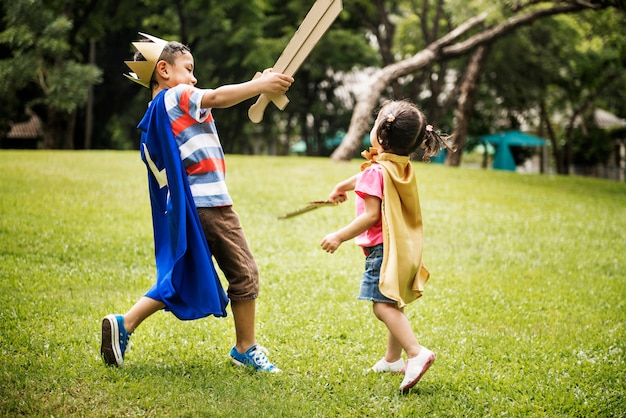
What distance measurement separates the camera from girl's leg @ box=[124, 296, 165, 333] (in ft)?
11.3

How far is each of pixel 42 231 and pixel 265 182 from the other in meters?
5.09

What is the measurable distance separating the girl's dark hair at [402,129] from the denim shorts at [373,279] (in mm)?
525

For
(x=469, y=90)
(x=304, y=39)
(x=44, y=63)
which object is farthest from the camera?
(x=44, y=63)

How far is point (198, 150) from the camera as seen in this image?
3.39m

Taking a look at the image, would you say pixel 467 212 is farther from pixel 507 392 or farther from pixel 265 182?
pixel 507 392

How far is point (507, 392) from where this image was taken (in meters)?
3.53

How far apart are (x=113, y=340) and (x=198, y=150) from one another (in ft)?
3.50

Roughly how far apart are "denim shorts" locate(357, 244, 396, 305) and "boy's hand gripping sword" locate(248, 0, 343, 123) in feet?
2.99

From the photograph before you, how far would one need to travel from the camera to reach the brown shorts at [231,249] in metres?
3.46

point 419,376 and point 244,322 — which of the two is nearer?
point 419,376

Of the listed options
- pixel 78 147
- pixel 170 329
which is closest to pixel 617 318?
pixel 170 329

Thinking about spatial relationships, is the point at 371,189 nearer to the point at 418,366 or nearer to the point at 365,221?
the point at 365,221

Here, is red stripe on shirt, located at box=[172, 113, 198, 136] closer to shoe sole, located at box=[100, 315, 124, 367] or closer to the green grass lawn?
shoe sole, located at box=[100, 315, 124, 367]

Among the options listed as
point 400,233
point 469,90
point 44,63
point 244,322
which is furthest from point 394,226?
point 44,63
